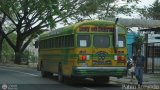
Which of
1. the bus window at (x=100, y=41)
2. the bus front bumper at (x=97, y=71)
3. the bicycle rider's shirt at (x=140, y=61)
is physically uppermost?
the bus window at (x=100, y=41)

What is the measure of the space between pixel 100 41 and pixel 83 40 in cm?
84

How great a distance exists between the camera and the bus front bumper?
21500 millimetres

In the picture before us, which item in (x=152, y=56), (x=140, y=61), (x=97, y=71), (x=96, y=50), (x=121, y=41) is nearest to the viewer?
(x=140, y=61)

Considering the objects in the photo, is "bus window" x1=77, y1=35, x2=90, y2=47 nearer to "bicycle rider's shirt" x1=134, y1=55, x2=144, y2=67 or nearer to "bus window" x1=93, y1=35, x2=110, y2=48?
"bus window" x1=93, y1=35, x2=110, y2=48

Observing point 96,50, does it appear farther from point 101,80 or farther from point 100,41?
point 101,80

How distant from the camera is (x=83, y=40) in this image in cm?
2188

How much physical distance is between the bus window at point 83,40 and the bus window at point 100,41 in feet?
1.11

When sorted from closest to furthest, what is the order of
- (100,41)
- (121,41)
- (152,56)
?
(100,41) → (121,41) → (152,56)

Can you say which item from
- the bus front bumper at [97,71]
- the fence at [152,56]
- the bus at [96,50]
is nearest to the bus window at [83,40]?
the bus at [96,50]

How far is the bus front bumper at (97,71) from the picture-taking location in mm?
21500

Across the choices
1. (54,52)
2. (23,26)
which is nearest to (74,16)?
(23,26)

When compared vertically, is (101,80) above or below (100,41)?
below

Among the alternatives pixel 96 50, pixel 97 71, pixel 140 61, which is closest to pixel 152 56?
pixel 140 61

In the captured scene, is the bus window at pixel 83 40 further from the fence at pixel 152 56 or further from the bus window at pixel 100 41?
the fence at pixel 152 56
